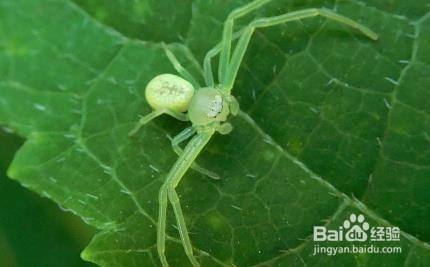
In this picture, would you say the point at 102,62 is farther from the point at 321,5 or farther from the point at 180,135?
the point at 321,5

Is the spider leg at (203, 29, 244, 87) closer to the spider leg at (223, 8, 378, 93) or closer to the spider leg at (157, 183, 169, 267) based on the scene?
the spider leg at (223, 8, 378, 93)

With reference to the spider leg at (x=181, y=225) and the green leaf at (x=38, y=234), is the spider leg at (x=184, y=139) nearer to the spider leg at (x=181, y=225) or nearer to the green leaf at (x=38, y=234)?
the spider leg at (x=181, y=225)

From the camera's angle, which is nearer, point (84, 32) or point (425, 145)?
point (425, 145)

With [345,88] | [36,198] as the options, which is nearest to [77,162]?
[36,198]

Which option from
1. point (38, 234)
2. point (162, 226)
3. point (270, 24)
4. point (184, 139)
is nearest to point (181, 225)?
point (162, 226)

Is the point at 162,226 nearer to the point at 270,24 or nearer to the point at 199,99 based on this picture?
the point at 199,99
